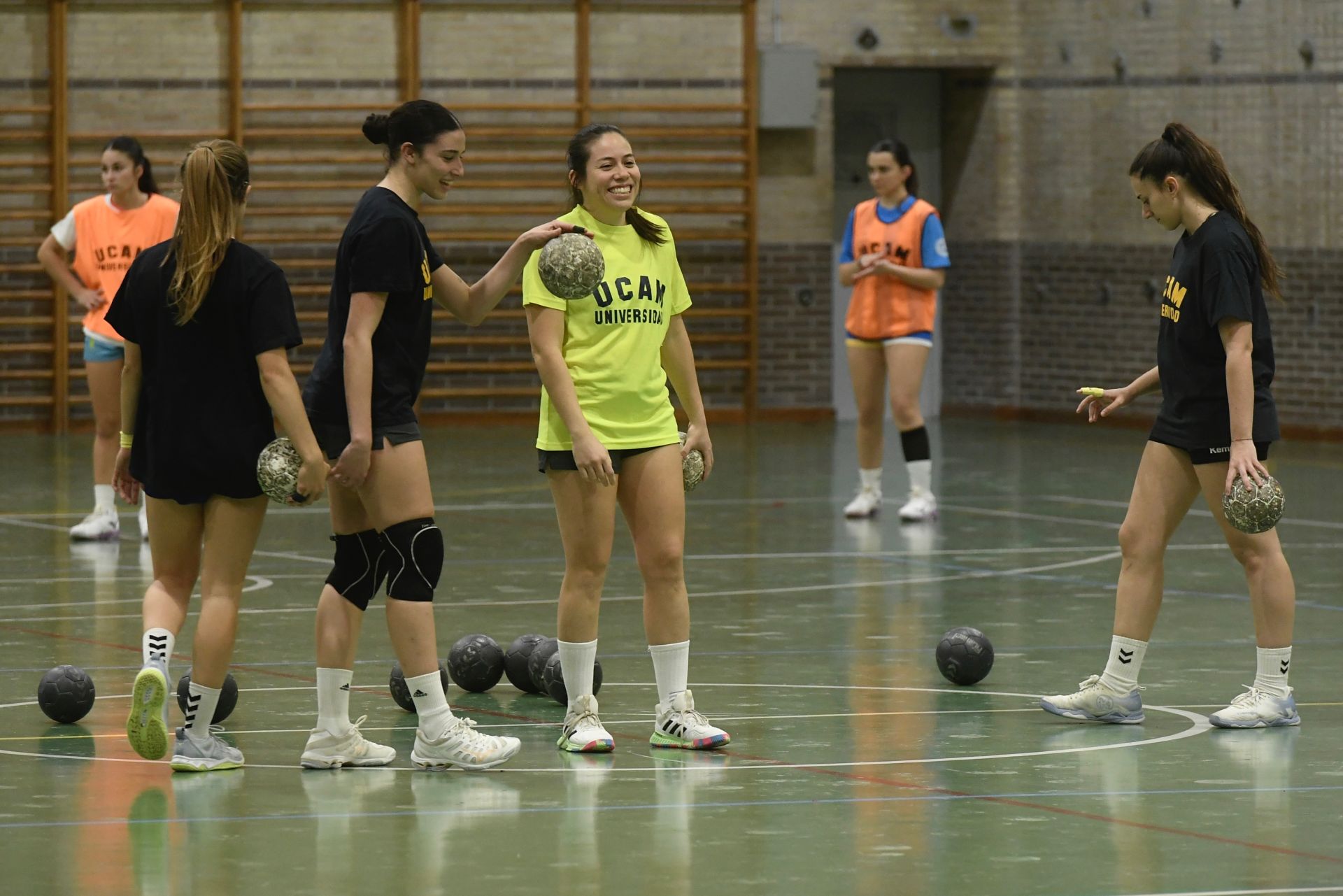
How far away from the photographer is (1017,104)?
20.0 metres

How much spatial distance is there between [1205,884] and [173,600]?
9.42 ft

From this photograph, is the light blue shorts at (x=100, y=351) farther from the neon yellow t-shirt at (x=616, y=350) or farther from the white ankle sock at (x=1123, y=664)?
the white ankle sock at (x=1123, y=664)

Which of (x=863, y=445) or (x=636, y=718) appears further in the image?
(x=863, y=445)

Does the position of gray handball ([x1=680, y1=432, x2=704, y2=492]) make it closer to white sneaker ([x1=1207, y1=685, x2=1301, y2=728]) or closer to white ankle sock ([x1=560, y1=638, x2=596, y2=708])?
white ankle sock ([x1=560, y1=638, x2=596, y2=708])

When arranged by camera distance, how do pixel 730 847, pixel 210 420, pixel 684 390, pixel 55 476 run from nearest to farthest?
1. pixel 730 847
2. pixel 210 420
3. pixel 684 390
4. pixel 55 476

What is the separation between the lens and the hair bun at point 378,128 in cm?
595

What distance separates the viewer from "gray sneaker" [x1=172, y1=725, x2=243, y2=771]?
5.87 metres

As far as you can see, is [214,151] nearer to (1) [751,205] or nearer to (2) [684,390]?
(2) [684,390]

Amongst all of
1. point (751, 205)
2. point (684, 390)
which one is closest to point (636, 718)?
point (684, 390)

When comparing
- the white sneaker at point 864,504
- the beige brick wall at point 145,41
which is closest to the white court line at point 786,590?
the white sneaker at point 864,504

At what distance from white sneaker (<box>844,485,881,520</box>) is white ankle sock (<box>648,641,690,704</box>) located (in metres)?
6.15

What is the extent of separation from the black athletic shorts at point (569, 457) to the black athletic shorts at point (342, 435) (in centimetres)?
43

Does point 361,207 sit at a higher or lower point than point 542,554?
higher

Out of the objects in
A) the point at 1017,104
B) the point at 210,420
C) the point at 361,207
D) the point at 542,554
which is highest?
the point at 1017,104
